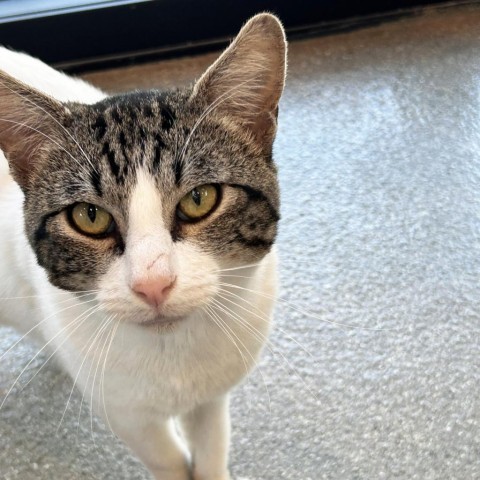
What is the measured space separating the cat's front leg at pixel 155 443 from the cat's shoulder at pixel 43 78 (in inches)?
21.6

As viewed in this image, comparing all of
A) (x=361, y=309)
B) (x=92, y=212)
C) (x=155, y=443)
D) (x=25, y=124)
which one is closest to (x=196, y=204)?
(x=92, y=212)

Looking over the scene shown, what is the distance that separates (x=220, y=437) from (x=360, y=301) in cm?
48

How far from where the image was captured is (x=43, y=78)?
1.24 meters

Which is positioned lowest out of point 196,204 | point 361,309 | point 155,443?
point 361,309

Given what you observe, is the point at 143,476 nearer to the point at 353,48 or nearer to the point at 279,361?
the point at 279,361

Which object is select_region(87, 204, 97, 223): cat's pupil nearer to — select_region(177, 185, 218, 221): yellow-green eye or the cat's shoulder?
select_region(177, 185, 218, 221): yellow-green eye

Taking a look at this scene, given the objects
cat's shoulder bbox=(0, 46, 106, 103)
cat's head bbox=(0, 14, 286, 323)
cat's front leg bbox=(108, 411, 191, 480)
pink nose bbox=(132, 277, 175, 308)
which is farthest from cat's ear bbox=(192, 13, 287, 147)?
cat's front leg bbox=(108, 411, 191, 480)

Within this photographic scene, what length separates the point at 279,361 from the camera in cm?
143

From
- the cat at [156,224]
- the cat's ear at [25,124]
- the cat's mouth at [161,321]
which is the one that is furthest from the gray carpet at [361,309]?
the cat's ear at [25,124]

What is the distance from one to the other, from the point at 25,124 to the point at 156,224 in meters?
0.24

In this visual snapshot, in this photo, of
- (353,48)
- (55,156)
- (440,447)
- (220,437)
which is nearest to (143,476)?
(220,437)

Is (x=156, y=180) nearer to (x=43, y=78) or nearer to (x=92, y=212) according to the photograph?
(x=92, y=212)

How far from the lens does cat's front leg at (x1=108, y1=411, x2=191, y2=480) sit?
109 cm

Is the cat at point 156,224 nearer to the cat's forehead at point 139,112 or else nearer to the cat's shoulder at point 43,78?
the cat's forehead at point 139,112
